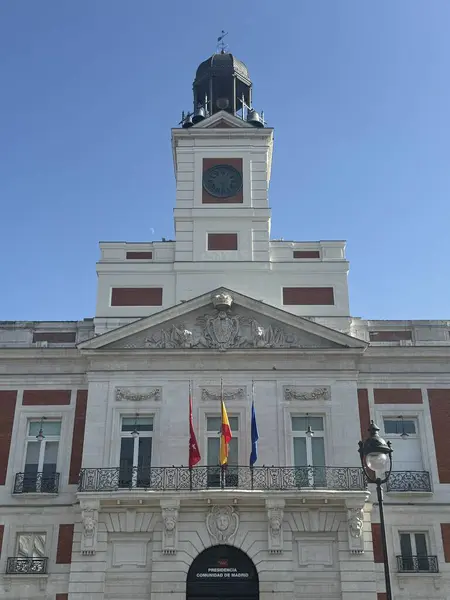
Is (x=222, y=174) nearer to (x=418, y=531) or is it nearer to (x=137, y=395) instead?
(x=137, y=395)

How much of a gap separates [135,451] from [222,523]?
132 inches

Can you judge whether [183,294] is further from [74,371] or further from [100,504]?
[100,504]

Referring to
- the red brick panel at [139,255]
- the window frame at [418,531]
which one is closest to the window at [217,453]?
the window frame at [418,531]

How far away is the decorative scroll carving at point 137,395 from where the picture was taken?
74.2ft

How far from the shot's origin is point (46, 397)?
912 inches

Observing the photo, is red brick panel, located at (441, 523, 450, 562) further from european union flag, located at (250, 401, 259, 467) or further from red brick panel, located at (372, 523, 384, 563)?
european union flag, located at (250, 401, 259, 467)

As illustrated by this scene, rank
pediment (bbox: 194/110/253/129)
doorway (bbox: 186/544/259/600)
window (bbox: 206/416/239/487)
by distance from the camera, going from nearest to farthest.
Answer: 1. doorway (bbox: 186/544/259/600)
2. window (bbox: 206/416/239/487)
3. pediment (bbox: 194/110/253/129)

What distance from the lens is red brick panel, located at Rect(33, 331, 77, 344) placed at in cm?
2405

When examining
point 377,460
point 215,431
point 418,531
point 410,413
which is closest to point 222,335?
point 215,431

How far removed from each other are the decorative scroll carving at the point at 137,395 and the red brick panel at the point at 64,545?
396 centimetres

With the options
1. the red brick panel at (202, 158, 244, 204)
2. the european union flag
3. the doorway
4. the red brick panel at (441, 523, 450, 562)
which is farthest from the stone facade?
the red brick panel at (202, 158, 244, 204)

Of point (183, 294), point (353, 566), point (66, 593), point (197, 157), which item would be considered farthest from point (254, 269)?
point (66, 593)

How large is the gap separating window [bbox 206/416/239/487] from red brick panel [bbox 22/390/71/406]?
14.8ft

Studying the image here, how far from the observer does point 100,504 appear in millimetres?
20875
